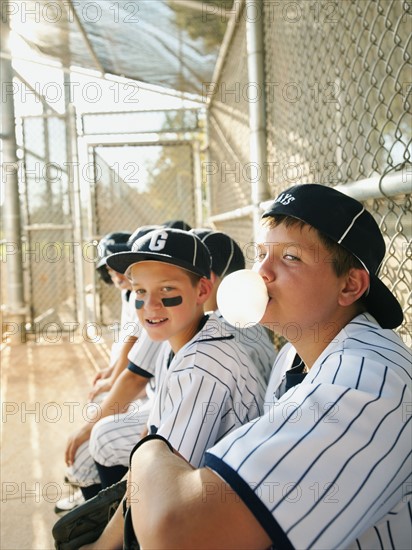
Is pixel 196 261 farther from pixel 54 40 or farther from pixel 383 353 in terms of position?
pixel 54 40

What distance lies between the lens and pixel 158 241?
2020 millimetres

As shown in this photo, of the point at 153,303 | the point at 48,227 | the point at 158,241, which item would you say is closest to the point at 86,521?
the point at 153,303

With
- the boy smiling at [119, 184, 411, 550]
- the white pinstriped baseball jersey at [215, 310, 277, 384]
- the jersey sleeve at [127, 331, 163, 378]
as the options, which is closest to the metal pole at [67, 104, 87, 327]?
the jersey sleeve at [127, 331, 163, 378]

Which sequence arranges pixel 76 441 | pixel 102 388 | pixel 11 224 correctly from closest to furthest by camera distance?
1. pixel 76 441
2. pixel 102 388
3. pixel 11 224

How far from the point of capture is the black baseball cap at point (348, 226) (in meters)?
1.22

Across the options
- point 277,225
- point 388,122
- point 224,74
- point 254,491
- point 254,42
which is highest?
point 224,74

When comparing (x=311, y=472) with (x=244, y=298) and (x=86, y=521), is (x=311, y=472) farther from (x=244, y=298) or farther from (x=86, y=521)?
(x=86, y=521)

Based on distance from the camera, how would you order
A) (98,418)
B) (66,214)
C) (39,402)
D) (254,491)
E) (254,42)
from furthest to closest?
(66,214) → (39,402) → (254,42) → (98,418) → (254,491)

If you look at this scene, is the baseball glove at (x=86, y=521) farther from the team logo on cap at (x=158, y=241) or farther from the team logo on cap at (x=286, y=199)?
the team logo on cap at (x=286, y=199)

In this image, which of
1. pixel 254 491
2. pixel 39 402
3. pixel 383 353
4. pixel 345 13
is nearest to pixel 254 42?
pixel 345 13

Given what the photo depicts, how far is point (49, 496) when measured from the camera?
2.81m

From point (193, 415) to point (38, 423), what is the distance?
2635 millimetres

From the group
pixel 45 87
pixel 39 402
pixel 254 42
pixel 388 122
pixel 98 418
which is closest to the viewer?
pixel 388 122

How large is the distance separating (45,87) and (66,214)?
1.70 m
